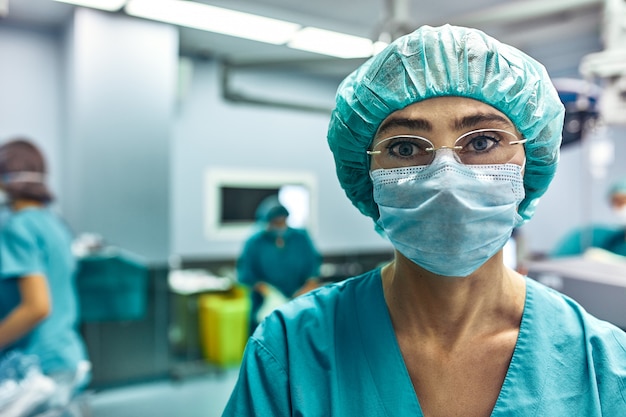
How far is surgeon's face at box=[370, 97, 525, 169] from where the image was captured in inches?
30.3

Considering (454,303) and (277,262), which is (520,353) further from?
(277,262)

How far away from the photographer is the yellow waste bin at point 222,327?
3814 mm

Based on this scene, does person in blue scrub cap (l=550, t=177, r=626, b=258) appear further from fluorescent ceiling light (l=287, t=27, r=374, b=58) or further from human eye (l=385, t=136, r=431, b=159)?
human eye (l=385, t=136, r=431, b=159)

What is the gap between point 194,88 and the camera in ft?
14.0

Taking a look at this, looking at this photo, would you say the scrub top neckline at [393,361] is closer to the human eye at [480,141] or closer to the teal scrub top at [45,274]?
the human eye at [480,141]

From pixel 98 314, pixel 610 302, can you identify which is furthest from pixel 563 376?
pixel 98 314

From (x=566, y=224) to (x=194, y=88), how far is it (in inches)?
136

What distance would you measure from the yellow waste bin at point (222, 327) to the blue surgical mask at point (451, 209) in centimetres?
308

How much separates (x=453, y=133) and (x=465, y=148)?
0.11 ft

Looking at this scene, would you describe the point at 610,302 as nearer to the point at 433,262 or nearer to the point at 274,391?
the point at 433,262

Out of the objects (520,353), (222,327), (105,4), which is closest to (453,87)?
(520,353)

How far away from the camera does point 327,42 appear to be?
3404mm

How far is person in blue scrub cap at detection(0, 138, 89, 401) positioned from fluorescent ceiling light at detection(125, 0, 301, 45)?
49.2 inches

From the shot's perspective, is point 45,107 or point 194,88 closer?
point 45,107
